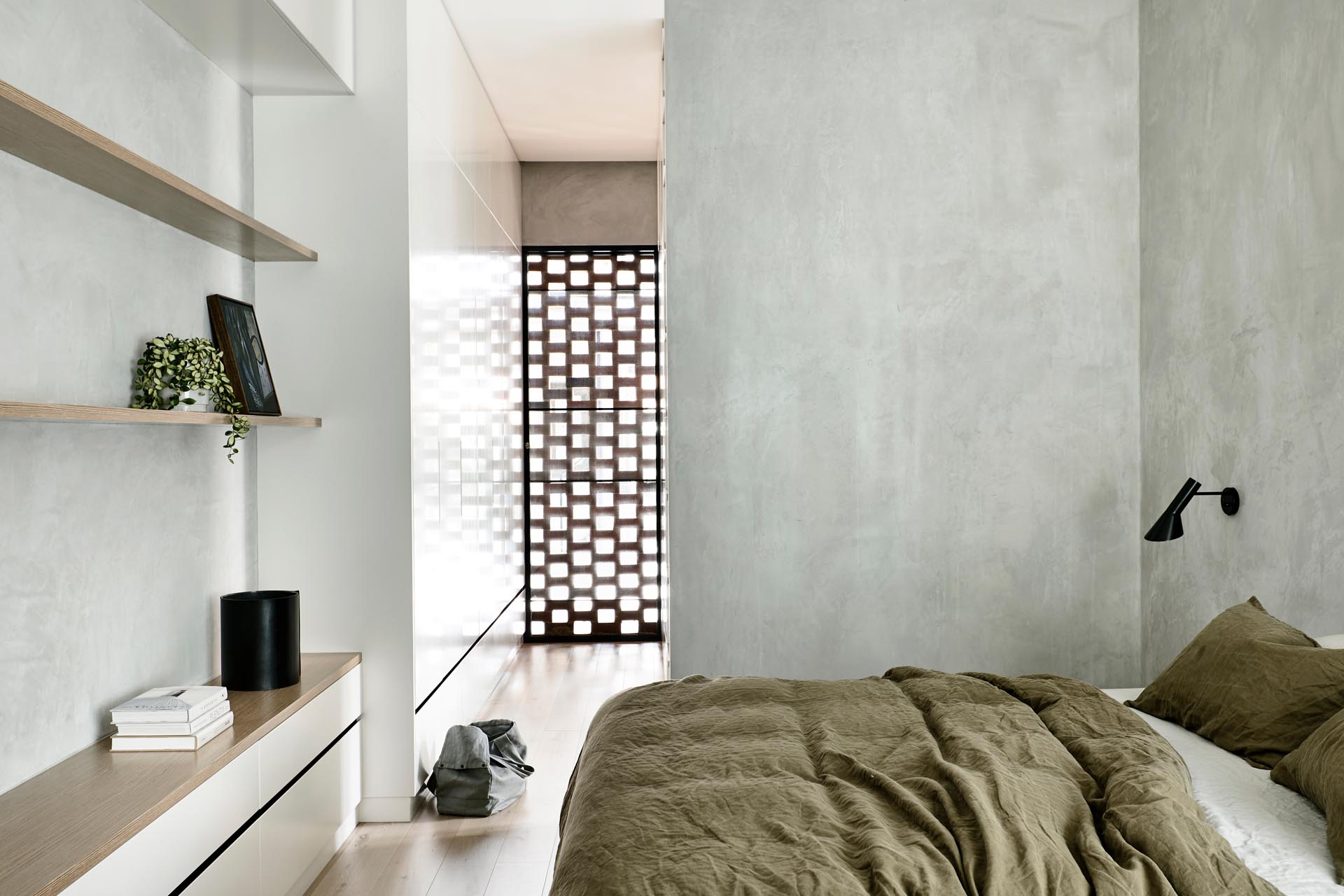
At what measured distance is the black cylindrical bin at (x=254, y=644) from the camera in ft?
8.72

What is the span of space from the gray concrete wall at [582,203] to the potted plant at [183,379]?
342cm

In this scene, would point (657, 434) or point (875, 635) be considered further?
point (657, 434)

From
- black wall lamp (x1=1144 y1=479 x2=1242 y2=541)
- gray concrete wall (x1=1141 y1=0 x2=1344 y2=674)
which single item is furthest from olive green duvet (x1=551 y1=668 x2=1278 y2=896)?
gray concrete wall (x1=1141 y1=0 x2=1344 y2=674)

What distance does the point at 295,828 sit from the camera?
2566mm

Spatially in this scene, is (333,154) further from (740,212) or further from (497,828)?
(497,828)

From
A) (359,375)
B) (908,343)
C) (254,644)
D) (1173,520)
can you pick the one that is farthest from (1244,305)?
(254,644)

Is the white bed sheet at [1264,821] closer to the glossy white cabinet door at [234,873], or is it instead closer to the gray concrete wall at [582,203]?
the glossy white cabinet door at [234,873]

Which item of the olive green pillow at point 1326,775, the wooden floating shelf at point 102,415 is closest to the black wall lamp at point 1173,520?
the olive green pillow at point 1326,775

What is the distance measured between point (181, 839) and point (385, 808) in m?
1.25

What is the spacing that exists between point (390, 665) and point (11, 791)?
130 centimetres

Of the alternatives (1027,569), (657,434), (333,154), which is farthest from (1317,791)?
(657,434)

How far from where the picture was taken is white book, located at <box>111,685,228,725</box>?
2.16 meters

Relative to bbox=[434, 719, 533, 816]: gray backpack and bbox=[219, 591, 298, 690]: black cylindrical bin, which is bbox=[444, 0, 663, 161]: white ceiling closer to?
bbox=[219, 591, 298, 690]: black cylindrical bin

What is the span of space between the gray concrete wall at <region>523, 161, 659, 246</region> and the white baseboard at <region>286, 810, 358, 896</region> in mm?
3775
